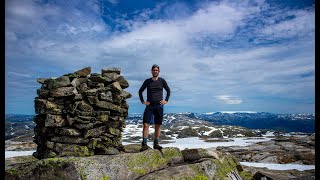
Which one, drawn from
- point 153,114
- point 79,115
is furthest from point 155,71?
point 79,115

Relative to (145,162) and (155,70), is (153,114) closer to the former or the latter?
(155,70)

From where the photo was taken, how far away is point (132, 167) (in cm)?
1316

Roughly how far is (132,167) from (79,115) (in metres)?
13.4

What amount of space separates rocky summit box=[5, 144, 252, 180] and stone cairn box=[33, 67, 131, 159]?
10.6 metres

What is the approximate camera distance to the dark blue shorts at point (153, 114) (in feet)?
55.2

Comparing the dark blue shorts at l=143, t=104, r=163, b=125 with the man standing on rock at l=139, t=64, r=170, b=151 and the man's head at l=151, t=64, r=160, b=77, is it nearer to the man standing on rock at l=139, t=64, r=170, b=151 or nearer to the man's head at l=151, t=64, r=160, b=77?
the man standing on rock at l=139, t=64, r=170, b=151

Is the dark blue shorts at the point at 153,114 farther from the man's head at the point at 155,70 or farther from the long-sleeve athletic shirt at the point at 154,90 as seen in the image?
the man's head at the point at 155,70

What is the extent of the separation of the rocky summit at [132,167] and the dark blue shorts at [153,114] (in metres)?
2.03

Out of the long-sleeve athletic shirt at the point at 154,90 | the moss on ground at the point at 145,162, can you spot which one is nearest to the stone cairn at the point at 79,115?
the long-sleeve athletic shirt at the point at 154,90

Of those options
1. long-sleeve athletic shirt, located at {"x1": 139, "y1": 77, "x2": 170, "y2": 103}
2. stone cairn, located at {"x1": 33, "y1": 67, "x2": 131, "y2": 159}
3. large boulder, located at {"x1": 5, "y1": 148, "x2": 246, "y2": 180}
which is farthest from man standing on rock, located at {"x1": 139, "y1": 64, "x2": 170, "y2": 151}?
stone cairn, located at {"x1": 33, "y1": 67, "x2": 131, "y2": 159}

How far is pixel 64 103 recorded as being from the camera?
85.5ft

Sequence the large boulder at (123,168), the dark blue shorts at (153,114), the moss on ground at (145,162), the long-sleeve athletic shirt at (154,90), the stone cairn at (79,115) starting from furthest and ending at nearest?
the stone cairn at (79,115)
the long-sleeve athletic shirt at (154,90)
the dark blue shorts at (153,114)
the moss on ground at (145,162)
the large boulder at (123,168)
